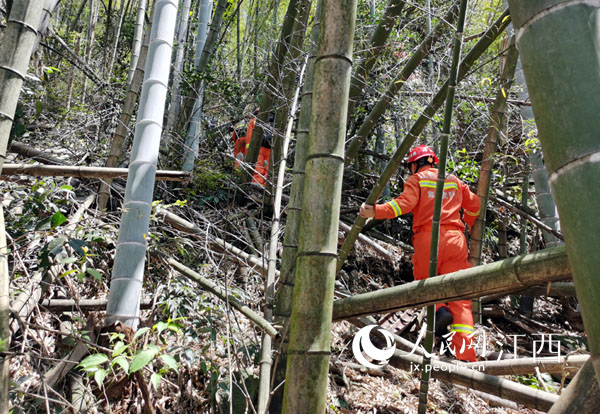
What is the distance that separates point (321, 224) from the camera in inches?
52.1

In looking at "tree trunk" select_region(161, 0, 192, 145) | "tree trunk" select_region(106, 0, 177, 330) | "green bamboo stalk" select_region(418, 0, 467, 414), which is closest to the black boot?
"green bamboo stalk" select_region(418, 0, 467, 414)

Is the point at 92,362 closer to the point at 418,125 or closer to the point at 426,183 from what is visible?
the point at 418,125

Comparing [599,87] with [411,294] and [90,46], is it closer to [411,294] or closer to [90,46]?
[411,294]

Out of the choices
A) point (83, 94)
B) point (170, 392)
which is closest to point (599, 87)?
point (170, 392)

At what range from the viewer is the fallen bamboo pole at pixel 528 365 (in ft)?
6.92

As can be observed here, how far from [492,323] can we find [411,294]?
328 cm

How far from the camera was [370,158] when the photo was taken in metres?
6.52

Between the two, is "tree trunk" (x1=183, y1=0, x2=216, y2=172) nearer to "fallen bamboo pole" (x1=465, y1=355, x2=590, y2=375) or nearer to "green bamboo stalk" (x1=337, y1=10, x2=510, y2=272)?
"green bamboo stalk" (x1=337, y1=10, x2=510, y2=272)

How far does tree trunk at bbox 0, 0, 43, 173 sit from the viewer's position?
1.52m

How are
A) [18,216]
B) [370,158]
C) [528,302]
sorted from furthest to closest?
[370,158] < [528,302] < [18,216]

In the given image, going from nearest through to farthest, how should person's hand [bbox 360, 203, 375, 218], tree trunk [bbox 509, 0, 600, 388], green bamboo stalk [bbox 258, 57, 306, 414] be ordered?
1. tree trunk [bbox 509, 0, 600, 388]
2. green bamboo stalk [bbox 258, 57, 306, 414]
3. person's hand [bbox 360, 203, 375, 218]

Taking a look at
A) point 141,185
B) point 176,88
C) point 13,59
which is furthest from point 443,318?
point 176,88

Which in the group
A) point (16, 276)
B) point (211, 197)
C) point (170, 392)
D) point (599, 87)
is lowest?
point (170, 392)

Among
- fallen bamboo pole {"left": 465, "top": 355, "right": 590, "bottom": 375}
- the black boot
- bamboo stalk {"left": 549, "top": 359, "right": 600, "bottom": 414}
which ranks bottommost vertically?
bamboo stalk {"left": 549, "top": 359, "right": 600, "bottom": 414}
